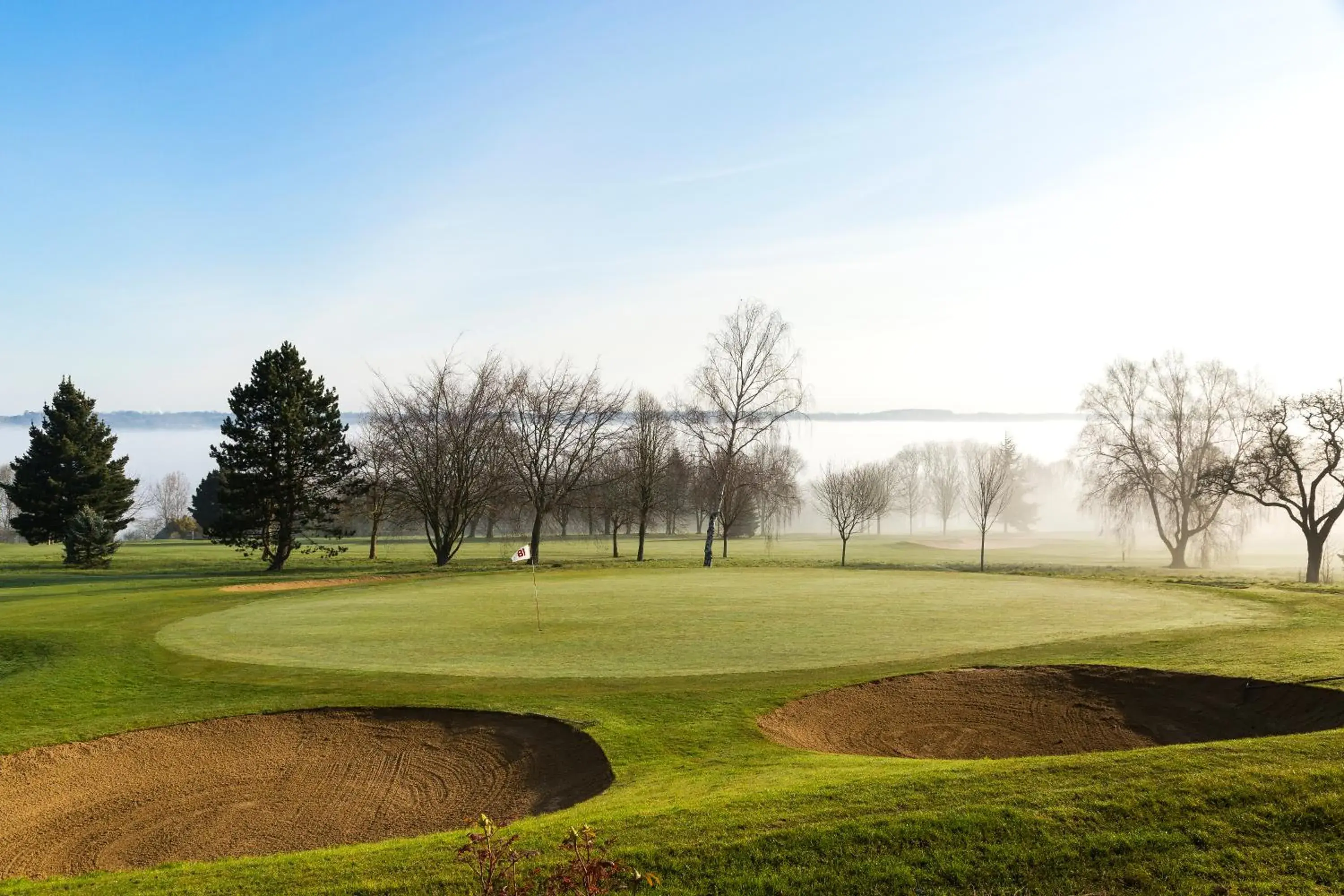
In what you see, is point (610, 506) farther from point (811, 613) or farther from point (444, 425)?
point (811, 613)

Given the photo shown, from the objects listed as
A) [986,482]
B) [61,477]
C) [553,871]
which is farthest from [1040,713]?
[61,477]

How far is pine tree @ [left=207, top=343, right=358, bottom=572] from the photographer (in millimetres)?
40094

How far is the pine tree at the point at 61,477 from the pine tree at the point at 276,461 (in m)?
16.0

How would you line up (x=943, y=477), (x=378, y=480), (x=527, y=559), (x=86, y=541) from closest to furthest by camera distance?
(x=527, y=559), (x=86, y=541), (x=378, y=480), (x=943, y=477)

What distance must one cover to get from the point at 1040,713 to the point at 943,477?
413 feet

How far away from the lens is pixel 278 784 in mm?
10195

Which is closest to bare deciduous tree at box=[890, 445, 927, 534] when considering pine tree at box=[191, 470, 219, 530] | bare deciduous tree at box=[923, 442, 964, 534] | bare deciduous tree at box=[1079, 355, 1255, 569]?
bare deciduous tree at box=[923, 442, 964, 534]

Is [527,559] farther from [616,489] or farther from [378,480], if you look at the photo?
[616,489]

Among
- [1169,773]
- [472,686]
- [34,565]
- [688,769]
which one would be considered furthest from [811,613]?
[34,565]

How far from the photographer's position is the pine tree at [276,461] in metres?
40.1

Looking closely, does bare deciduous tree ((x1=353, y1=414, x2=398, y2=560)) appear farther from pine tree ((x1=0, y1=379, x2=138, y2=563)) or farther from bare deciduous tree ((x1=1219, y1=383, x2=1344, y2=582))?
bare deciduous tree ((x1=1219, y1=383, x2=1344, y2=582))

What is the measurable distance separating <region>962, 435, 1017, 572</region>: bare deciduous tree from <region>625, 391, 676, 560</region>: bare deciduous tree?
66.5ft

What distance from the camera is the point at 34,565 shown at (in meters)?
43.5

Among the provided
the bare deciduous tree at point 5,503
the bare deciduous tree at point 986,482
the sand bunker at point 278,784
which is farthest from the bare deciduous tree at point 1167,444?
the bare deciduous tree at point 5,503
